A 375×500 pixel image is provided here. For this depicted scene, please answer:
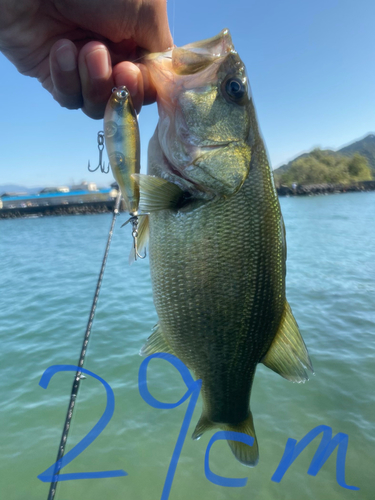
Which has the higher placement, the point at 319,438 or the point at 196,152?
the point at 196,152

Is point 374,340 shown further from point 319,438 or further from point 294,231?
point 294,231

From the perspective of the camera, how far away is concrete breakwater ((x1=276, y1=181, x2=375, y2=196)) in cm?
8212

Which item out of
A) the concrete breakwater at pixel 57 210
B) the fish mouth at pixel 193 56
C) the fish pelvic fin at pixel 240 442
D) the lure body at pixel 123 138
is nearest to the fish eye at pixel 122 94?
the lure body at pixel 123 138

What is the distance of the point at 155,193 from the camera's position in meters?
1.48

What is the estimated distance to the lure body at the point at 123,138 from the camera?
1600 millimetres

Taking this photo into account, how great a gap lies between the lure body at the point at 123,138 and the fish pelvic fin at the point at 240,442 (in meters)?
1.17

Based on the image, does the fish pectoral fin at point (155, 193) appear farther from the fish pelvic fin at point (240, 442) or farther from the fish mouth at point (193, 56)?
the fish pelvic fin at point (240, 442)

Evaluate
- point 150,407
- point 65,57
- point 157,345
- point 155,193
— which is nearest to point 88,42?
point 65,57

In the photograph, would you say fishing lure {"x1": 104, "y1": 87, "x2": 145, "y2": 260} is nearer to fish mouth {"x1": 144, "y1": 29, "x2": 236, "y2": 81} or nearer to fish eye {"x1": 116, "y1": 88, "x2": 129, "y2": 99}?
fish eye {"x1": 116, "y1": 88, "x2": 129, "y2": 99}

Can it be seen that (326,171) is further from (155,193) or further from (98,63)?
(155,193)

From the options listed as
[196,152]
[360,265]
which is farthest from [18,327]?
[360,265]

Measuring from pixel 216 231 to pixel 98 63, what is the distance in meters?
0.95

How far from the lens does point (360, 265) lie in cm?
1521

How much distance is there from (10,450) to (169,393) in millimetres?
2507
